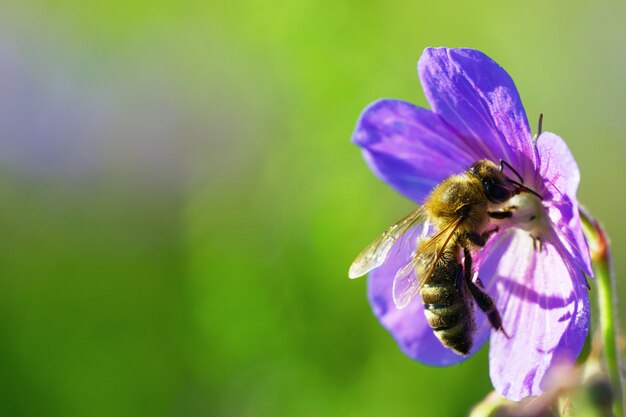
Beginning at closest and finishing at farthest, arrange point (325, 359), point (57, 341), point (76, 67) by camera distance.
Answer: point (325, 359) < point (57, 341) < point (76, 67)

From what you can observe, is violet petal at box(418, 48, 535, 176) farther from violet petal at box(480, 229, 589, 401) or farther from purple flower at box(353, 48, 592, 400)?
violet petal at box(480, 229, 589, 401)

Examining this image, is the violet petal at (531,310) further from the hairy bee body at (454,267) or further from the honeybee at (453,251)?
the hairy bee body at (454,267)

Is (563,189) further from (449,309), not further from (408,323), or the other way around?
(408,323)

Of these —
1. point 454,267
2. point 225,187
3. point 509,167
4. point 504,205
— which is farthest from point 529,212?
point 225,187

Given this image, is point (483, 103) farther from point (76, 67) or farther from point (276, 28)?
point (76, 67)

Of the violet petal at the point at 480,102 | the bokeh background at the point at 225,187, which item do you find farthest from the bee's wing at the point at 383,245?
the bokeh background at the point at 225,187

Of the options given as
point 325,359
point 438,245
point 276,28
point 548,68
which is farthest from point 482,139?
point 548,68
